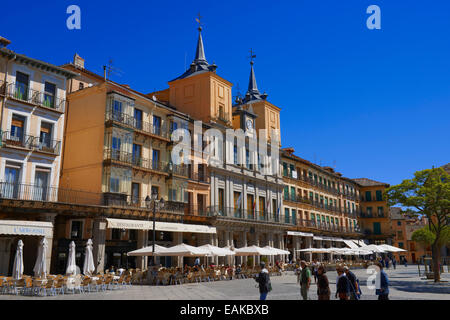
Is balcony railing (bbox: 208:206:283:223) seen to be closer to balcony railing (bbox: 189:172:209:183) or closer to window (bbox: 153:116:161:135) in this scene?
balcony railing (bbox: 189:172:209:183)

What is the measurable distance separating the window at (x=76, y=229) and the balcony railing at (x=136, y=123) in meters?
6.67

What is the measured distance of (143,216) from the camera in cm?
2761

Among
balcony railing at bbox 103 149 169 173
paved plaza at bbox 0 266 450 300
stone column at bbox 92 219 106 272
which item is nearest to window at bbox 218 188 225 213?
balcony railing at bbox 103 149 169 173

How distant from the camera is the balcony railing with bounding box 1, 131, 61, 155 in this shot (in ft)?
72.6

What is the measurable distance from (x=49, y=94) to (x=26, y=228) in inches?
321

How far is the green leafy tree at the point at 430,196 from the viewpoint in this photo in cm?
2431

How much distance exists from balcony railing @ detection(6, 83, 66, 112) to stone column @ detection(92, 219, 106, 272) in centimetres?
710

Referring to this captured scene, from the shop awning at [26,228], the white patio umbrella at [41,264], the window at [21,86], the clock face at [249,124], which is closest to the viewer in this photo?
the white patio umbrella at [41,264]

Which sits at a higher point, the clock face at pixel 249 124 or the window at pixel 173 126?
the clock face at pixel 249 124

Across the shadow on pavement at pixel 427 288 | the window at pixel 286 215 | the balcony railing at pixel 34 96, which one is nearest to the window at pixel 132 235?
the balcony railing at pixel 34 96

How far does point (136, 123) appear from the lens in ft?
95.1

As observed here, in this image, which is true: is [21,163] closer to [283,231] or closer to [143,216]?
[143,216]

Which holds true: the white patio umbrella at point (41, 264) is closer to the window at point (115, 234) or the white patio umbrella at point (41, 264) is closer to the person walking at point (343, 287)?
the window at point (115, 234)
